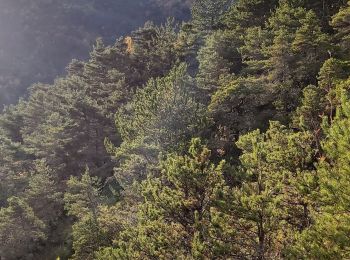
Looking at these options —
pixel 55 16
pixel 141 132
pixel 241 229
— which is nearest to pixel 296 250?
pixel 241 229

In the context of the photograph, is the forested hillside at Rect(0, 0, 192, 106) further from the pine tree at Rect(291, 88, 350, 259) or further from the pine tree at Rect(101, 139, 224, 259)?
the pine tree at Rect(291, 88, 350, 259)

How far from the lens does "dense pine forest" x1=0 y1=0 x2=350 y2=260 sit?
1408 cm

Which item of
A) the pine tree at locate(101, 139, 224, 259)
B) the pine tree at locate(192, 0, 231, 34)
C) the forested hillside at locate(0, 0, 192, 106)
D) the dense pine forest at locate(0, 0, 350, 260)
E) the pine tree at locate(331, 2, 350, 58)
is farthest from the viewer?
the forested hillside at locate(0, 0, 192, 106)

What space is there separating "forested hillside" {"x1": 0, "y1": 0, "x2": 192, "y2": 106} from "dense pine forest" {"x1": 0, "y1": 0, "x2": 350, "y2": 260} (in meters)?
75.0

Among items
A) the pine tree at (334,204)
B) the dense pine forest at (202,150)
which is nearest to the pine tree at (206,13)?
the dense pine forest at (202,150)

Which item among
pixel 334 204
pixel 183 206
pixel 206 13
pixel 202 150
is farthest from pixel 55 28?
pixel 334 204

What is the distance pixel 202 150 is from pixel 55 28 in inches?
5323

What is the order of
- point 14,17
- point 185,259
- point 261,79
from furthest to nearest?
1. point 14,17
2. point 261,79
3. point 185,259

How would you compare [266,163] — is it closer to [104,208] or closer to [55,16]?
[104,208]

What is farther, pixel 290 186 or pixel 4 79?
pixel 4 79

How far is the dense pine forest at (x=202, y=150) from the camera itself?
1408 centimetres

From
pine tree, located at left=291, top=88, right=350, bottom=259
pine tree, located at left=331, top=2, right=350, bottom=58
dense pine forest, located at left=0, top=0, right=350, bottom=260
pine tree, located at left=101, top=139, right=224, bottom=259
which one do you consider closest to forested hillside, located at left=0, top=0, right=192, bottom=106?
dense pine forest, located at left=0, top=0, right=350, bottom=260

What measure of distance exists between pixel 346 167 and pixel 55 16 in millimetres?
145428

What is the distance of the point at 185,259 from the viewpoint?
1550 cm
